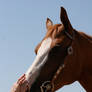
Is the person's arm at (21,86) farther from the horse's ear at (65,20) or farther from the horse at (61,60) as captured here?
the horse's ear at (65,20)

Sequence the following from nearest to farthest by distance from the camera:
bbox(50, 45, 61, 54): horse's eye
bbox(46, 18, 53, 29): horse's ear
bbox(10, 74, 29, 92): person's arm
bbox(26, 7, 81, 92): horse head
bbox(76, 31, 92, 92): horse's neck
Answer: bbox(10, 74, 29, 92): person's arm < bbox(26, 7, 81, 92): horse head < bbox(50, 45, 61, 54): horse's eye < bbox(76, 31, 92, 92): horse's neck < bbox(46, 18, 53, 29): horse's ear

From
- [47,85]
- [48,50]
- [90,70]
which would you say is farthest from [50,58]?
[90,70]

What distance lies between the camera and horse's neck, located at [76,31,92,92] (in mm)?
6477

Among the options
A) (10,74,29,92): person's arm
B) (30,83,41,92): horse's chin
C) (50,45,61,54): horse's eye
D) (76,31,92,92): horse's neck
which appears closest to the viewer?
(10,74,29,92): person's arm

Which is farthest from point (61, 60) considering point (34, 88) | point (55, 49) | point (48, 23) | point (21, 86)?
point (48, 23)

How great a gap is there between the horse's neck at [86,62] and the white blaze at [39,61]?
83 centimetres

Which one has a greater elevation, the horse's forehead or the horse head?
the horse's forehead

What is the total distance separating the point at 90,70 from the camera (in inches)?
257

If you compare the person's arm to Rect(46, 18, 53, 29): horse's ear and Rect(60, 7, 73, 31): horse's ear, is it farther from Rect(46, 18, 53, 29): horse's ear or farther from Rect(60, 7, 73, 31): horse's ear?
Rect(46, 18, 53, 29): horse's ear

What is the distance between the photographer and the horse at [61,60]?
6.12 metres

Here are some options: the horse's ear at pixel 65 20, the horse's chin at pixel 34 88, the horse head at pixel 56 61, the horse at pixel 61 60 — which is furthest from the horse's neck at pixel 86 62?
the horse's chin at pixel 34 88

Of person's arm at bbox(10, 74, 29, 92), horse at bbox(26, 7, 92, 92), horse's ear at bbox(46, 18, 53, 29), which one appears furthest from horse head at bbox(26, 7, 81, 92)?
horse's ear at bbox(46, 18, 53, 29)

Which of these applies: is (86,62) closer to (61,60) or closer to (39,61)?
(61,60)

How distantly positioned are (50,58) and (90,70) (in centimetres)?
106
